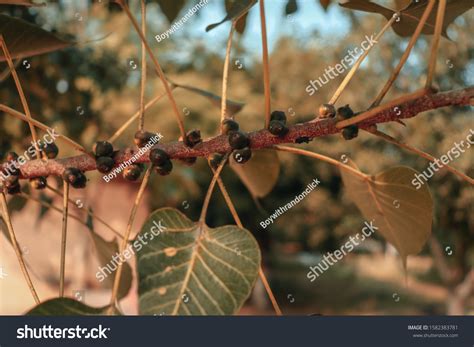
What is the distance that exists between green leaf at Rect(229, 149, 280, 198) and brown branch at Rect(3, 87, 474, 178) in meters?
0.33

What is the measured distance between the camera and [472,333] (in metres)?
1.40

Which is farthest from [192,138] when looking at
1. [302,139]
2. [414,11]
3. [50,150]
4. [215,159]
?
[414,11]

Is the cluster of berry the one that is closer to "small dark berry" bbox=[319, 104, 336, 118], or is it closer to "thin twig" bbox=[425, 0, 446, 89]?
"small dark berry" bbox=[319, 104, 336, 118]

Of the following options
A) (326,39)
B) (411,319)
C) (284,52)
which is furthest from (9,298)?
(411,319)

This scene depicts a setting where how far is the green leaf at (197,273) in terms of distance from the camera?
0.58 metres

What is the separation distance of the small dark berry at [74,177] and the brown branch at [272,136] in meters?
0.01

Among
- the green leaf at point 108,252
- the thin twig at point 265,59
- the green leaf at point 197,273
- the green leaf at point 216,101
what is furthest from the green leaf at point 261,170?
the green leaf at point 197,273

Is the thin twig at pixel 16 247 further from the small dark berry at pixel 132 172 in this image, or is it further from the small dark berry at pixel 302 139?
the small dark berry at pixel 302 139

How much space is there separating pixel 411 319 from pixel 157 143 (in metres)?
0.86

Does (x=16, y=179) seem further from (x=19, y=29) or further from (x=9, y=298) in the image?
(x=9, y=298)

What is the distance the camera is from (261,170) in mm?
1209

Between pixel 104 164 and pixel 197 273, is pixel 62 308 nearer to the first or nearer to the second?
pixel 197 273

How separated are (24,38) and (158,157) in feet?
1.09

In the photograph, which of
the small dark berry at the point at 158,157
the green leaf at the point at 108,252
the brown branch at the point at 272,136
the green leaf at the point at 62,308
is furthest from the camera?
the green leaf at the point at 108,252
